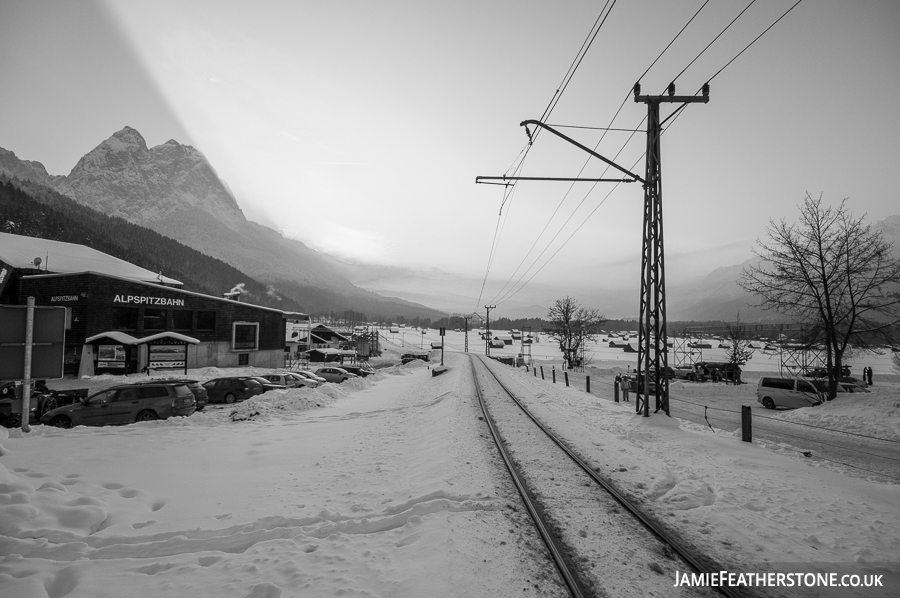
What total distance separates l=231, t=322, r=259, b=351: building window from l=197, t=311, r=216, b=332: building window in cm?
203

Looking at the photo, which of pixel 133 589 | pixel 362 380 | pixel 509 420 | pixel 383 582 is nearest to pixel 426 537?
pixel 383 582

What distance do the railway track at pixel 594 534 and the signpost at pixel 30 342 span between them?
9537mm

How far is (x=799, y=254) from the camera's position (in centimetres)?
2214

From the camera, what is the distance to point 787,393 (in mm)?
23312

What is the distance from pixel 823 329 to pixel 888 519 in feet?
68.7

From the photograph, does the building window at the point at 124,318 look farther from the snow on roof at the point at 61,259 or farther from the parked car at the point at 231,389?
the parked car at the point at 231,389

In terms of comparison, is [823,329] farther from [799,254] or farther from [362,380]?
[362,380]

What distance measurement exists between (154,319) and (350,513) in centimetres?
3899

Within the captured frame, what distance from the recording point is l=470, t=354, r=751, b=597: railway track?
4566mm

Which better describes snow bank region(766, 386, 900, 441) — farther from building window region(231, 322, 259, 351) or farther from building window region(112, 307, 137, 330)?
building window region(112, 307, 137, 330)

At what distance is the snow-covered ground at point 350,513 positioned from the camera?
14.8ft

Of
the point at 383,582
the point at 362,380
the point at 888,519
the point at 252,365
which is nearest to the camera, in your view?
the point at 383,582

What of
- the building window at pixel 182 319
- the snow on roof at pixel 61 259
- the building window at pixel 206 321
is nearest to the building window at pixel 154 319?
the building window at pixel 182 319

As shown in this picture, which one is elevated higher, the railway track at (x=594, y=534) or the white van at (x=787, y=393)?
the railway track at (x=594, y=534)
